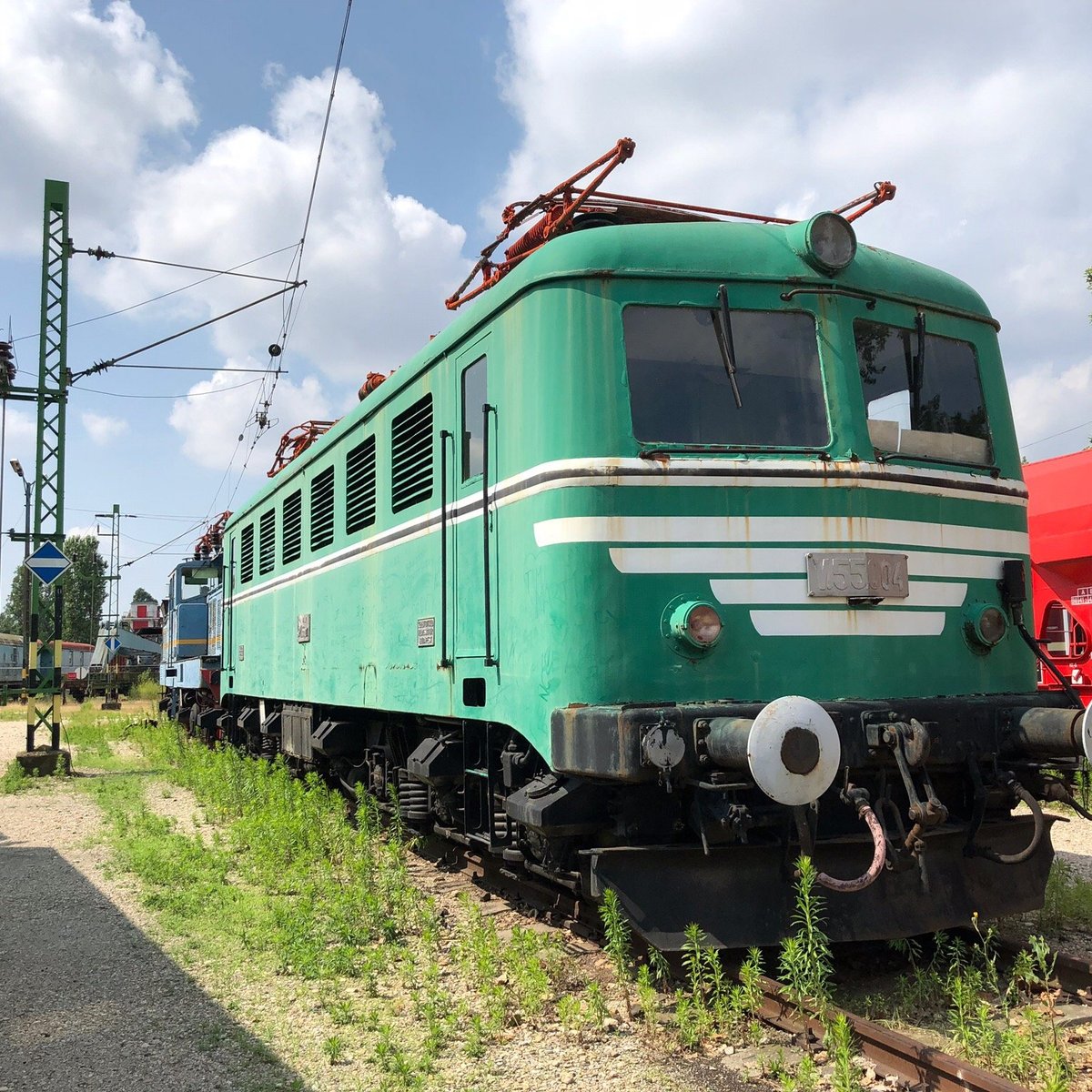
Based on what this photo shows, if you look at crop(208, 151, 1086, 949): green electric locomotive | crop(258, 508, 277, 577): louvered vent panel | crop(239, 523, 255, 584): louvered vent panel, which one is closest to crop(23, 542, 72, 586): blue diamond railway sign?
crop(239, 523, 255, 584): louvered vent panel

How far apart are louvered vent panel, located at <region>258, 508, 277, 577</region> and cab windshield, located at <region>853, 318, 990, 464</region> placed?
23.9 feet

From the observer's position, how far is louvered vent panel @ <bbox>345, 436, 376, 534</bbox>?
777 cm

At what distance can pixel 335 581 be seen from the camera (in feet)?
28.1

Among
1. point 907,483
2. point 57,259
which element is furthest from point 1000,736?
point 57,259

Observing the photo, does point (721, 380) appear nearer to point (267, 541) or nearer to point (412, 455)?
point (412, 455)

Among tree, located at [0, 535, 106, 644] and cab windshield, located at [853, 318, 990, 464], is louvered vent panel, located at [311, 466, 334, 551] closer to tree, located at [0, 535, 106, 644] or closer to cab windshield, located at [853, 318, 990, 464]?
cab windshield, located at [853, 318, 990, 464]

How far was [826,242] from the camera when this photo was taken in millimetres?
5273

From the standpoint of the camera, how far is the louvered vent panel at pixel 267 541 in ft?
37.1

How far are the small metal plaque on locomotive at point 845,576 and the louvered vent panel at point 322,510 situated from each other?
4.85 meters

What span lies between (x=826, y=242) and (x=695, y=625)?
203cm

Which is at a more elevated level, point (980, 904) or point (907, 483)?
point (907, 483)

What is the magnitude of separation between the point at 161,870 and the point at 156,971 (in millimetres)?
2104

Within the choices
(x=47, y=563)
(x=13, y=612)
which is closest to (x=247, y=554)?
(x=47, y=563)

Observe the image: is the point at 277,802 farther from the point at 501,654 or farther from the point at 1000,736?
the point at 1000,736
